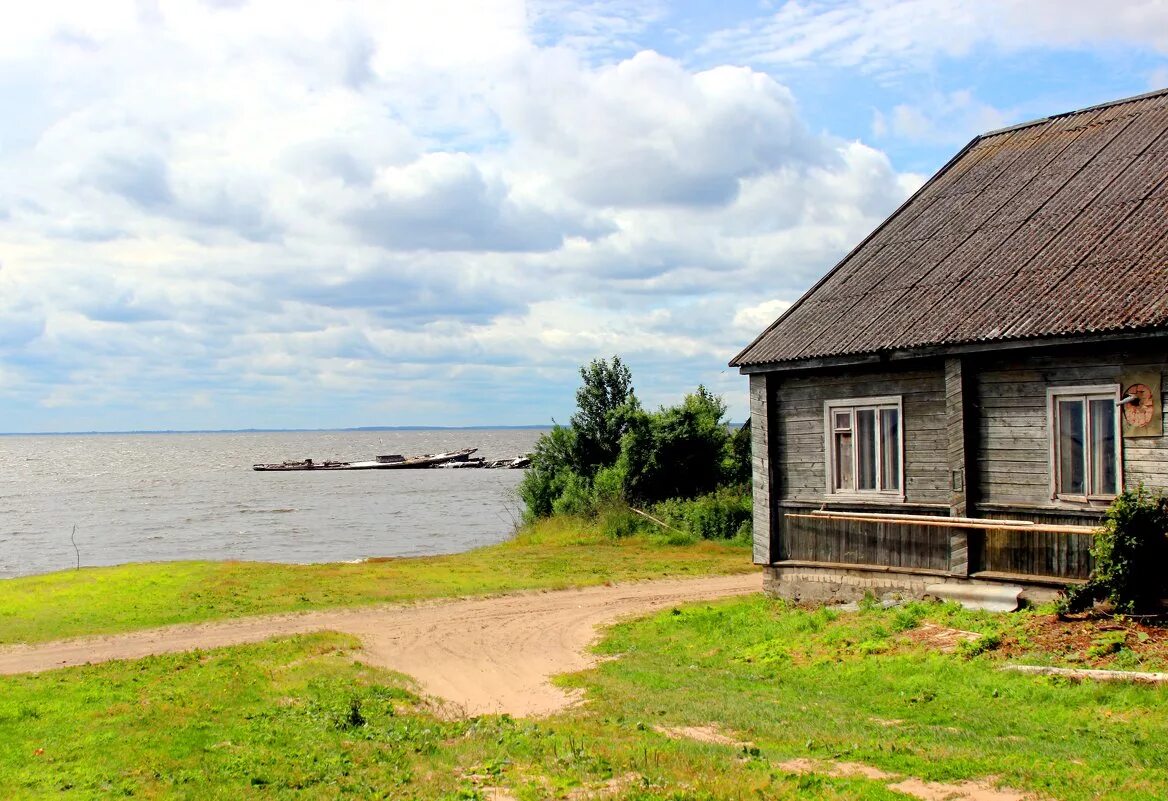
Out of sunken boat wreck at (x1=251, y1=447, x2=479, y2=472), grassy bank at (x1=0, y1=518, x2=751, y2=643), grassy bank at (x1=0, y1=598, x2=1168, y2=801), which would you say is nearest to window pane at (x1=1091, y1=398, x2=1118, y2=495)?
grassy bank at (x1=0, y1=598, x2=1168, y2=801)

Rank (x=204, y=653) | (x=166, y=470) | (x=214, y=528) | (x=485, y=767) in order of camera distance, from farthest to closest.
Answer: (x=166, y=470), (x=214, y=528), (x=204, y=653), (x=485, y=767)

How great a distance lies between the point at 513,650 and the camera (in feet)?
62.4

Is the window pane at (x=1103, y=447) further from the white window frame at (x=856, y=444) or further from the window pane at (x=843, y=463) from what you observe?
the window pane at (x=843, y=463)

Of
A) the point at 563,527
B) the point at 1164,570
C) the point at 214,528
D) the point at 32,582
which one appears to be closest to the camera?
the point at 1164,570

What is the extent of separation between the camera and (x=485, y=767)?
10.6m

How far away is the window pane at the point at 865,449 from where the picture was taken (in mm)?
18844

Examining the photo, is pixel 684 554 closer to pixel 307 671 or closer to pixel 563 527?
pixel 563 527

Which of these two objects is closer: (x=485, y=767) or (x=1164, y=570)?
(x=485, y=767)

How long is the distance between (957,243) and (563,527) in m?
24.1

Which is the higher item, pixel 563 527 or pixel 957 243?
pixel 957 243

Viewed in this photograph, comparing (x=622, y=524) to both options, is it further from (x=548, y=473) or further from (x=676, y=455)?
(x=548, y=473)

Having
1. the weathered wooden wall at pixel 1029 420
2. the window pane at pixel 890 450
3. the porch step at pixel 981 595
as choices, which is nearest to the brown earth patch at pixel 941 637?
the porch step at pixel 981 595

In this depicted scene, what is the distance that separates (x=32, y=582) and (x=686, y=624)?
767 inches

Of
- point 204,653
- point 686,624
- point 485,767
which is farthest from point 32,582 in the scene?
point 485,767
